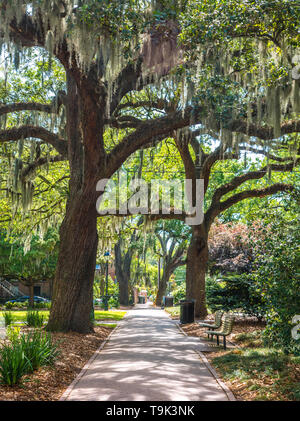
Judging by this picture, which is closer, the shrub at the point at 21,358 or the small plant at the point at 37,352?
the shrub at the point at 21,358

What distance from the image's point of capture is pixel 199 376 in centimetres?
771

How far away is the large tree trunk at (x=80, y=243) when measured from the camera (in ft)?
41.4

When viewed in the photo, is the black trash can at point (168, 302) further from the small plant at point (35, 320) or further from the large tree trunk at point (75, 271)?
the large tree trunk at point (75, 271)

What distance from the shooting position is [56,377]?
7383mm

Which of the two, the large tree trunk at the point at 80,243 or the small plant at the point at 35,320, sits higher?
the large tree trunk at the point at 80,243

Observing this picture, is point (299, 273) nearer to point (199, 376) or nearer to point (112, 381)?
point (199, 376)

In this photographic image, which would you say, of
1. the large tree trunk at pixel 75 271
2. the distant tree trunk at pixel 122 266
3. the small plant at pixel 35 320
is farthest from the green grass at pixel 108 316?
the distant tree trunk at pixel 122 266

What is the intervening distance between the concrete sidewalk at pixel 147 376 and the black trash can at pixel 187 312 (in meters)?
5.95

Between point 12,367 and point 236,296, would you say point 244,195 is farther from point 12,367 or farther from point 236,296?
point 12,367

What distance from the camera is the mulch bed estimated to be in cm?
616

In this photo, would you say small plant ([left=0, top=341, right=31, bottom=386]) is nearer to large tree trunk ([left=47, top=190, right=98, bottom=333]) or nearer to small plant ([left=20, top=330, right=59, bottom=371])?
small plant ([left=20, top=330, right=59, bottom=371])

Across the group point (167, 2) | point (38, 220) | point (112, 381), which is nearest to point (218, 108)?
point (167, 2)

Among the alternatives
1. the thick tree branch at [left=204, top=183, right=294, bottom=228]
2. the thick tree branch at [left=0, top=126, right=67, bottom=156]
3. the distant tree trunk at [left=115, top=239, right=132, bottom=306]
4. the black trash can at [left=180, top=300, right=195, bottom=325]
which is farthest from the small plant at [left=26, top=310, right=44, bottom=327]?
the distant tree trunk at [left=115, top=239, right=132, bottom=306]

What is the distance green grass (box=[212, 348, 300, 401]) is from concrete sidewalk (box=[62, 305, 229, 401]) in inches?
16.2
